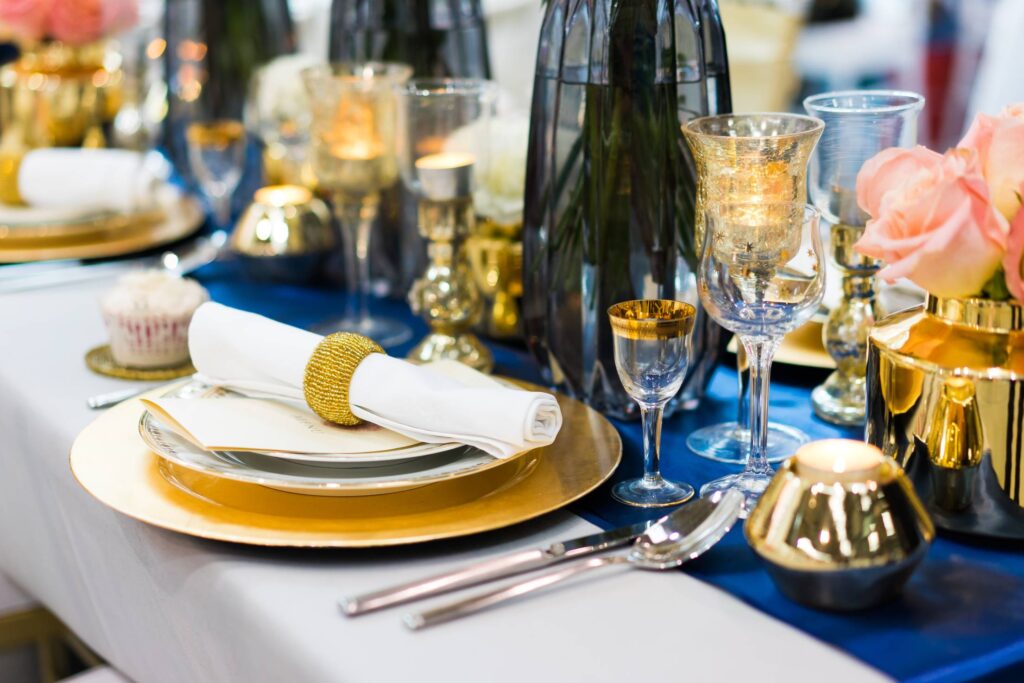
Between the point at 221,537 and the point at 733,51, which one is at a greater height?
the point at 733,51

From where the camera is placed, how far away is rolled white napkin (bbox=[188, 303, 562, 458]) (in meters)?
0.78

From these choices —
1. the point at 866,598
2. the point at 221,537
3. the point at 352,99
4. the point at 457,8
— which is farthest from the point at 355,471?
the point at 457,8

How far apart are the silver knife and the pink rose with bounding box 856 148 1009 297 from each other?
230mm

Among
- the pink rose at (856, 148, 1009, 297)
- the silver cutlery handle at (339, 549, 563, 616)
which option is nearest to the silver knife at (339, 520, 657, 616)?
the silver cutlery handle at (339, 549, 563, 616)

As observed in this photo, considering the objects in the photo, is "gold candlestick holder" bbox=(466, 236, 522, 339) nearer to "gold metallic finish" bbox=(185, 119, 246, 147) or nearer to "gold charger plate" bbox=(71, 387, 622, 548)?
"gold charger plate" bbox=(71, 387, 622, 548)

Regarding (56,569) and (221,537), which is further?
(56,569)

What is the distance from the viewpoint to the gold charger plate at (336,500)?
0.74 m

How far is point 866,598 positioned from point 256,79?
1.09 meters

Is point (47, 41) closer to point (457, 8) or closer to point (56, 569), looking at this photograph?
point (457, 8)

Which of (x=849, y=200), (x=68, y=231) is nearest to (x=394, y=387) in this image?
(x=849, y=200)

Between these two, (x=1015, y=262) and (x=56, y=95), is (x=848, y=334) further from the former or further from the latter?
(x=56, y=95)

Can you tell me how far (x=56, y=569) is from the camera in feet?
3.37

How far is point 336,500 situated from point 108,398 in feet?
1.09

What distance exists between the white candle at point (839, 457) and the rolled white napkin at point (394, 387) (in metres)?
0.18
